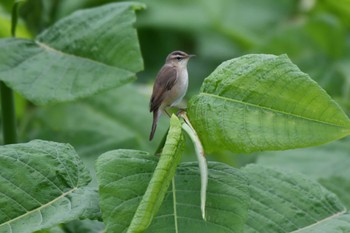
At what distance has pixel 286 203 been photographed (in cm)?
172

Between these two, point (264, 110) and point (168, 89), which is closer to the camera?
point (264, 110)

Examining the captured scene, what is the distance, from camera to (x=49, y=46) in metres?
2.05

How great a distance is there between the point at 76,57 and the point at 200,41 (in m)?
3.08

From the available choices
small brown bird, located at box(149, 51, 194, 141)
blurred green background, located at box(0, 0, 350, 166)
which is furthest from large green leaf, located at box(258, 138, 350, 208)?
small brown bird, located at box(149, 51, 194, 141)

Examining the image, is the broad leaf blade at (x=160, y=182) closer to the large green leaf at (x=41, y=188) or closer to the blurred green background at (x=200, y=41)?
the large green leaf at (x=41, y=188)

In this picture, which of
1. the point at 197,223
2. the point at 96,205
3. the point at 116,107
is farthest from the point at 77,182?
the point at 116,107

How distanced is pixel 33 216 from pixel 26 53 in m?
0.64

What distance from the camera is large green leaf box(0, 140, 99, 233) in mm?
1462

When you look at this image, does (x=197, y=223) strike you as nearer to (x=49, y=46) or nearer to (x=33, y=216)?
(x=33, y=216)

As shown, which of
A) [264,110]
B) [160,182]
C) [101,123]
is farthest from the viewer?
[101,123]

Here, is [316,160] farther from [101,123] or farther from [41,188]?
[41,188]

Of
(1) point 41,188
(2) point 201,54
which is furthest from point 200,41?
(1) point 41,188

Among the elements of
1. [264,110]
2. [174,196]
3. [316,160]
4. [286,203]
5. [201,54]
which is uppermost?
[264,110]

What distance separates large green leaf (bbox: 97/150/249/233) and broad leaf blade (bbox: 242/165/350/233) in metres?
0.18
